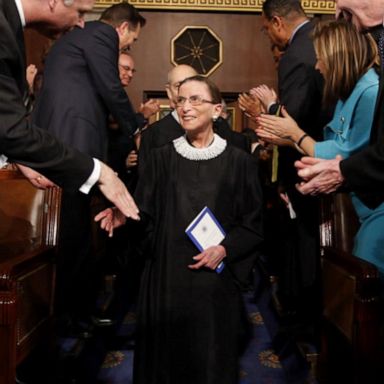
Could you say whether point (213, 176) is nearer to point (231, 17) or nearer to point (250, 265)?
point (250, 265)

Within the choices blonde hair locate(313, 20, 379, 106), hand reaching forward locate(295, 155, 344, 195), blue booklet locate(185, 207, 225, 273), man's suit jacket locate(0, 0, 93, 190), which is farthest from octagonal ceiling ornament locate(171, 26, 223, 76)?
man's suit jacket locate(0, 0, 93, 190)

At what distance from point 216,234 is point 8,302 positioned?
36.5 inches

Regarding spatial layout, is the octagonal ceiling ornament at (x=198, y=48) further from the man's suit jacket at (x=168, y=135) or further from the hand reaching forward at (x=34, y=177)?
A: the hand reaching forward at (x=34, y=177)

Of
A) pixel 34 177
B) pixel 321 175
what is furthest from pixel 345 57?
pixel 34 177

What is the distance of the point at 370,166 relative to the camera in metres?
1.76

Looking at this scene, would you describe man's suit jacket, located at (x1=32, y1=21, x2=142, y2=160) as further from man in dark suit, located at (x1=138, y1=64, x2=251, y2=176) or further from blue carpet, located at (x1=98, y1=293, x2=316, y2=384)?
blue carpet, located at (x1=98, y1=293, x2=316, y2=384)

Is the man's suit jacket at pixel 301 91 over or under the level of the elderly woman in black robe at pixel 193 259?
over

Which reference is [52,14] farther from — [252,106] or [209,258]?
[252,106]

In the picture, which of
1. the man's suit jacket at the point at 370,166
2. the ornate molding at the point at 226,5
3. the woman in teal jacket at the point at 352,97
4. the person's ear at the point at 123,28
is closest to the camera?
the man's suit jacket at the point at 370,166

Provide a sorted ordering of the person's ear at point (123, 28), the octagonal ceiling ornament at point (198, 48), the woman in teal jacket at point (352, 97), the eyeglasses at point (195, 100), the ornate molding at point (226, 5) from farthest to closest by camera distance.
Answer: the octagonal ceiling ornament at point (198, 48), the ornate molding at point (226, 5), the person's ear at point (123, 28), the eyeglasses at point (195, 100), the woman in teal jacket at point (352, 97)

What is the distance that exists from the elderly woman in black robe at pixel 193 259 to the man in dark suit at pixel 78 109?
79cm

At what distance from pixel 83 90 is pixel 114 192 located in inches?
58.2

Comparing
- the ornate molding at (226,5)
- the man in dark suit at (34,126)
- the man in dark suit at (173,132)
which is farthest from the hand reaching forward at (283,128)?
the ornate molding at (226,5)

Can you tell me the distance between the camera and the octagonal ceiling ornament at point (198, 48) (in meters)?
5.59
